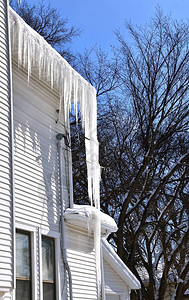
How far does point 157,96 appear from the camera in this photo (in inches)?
778

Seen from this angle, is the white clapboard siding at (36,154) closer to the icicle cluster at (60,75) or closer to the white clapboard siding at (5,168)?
the icicle cluster at (60,75)

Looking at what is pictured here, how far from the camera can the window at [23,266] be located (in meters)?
8.62

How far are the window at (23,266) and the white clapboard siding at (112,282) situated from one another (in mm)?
4938

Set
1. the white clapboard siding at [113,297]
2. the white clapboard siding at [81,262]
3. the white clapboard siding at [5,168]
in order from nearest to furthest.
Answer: the white clapboard siding at [5,168] < the white clapboard siding at [81,262] < the white clapboard siding at [113,297]

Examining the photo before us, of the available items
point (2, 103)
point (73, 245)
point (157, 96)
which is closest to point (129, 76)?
point (157, 96)

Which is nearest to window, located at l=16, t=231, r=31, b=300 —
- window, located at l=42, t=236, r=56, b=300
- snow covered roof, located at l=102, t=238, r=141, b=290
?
window, located at l=42, t=236, r=56, b=300

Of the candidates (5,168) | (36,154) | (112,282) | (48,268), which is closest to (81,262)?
(48,268)

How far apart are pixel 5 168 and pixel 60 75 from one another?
367 centimetres

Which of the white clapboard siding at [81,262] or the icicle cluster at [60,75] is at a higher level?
the icicle cluster at [60,75]

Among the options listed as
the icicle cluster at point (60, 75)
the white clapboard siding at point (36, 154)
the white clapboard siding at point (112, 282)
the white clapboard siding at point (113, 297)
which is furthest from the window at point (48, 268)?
the white clapboard siding at point (113, 297)

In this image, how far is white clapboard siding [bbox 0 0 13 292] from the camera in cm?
716

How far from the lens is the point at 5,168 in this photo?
7633 mm

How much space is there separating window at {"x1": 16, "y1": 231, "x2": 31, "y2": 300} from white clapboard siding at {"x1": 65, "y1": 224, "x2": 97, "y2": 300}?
1.54 metres

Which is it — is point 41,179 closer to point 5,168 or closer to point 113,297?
point 5,168
